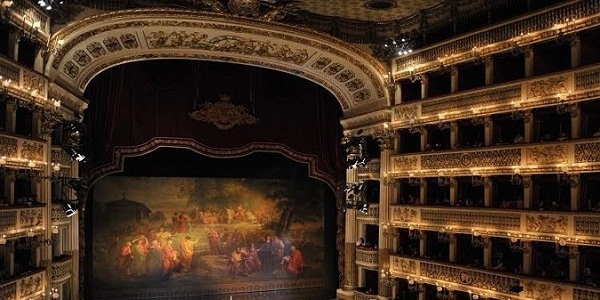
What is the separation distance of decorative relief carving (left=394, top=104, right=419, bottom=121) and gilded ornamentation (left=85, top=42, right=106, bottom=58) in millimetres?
9138

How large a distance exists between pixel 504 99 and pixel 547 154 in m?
1.94

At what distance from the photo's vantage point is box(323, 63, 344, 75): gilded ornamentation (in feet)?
66.5

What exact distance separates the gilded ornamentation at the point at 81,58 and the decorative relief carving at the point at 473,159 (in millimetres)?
10278

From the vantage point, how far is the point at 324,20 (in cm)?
1880

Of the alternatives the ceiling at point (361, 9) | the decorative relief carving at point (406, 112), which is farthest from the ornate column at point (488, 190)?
the ceiling at point (361, 9)

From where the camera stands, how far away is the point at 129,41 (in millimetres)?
18078

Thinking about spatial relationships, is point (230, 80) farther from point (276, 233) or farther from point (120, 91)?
point (276, 233)

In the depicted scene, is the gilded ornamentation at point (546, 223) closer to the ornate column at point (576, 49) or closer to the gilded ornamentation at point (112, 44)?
the ornate column at point (576, 49)

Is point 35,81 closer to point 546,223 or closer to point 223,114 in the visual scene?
point 223,114

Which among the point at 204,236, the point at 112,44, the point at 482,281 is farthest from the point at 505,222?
the point at 112,44

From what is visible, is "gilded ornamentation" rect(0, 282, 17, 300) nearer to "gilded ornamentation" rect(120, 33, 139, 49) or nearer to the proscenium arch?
the proscenium arch

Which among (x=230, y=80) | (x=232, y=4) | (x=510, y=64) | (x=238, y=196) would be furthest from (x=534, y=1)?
(x=238, y=196)

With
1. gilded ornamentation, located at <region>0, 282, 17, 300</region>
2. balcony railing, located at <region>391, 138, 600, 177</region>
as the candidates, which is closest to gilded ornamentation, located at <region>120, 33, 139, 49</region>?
gilded ornamentation, located at <region>0, 282, 17, 300</region>

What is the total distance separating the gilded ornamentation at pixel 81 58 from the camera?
16969mm
